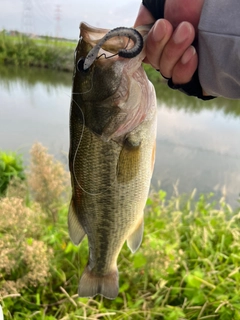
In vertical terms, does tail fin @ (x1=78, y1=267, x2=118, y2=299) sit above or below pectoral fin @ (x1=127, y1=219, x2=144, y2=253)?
below

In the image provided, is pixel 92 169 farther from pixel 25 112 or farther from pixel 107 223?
pixel 25 112

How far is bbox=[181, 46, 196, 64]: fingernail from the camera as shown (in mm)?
1173

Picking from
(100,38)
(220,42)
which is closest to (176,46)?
(220,42)

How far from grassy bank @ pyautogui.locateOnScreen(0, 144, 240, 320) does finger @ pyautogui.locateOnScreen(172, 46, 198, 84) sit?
1.57 meters

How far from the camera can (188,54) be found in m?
1.18

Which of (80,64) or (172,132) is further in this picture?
(172,132)

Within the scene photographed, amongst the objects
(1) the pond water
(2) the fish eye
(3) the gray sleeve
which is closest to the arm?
(3) the gray sleeve

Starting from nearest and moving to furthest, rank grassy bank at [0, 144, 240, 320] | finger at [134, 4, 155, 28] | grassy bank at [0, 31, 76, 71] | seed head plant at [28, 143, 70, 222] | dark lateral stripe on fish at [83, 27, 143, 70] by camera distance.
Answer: dark lateral stripe on fish at [83, 27, 143, 70], finger at [134, 4, 155, 28], grassy bank at [0, 144, 240, 320], seed head plant at [28, 143, 70, 222], grassy bank at [0, 31, 76, 71]

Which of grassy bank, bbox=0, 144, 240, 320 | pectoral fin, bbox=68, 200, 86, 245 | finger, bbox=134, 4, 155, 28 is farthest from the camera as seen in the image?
grassy bank, bbox=0, 144, 240, 320

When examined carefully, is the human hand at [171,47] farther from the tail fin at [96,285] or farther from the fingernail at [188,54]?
the tail fin at [96,285]

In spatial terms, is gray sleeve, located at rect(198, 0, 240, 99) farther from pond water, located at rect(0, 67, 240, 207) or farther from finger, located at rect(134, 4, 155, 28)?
pond water, located at rect(0, 67, 240, 207)

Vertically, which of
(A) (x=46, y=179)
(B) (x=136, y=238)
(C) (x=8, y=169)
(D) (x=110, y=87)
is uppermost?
(D) (x=110, y=87)

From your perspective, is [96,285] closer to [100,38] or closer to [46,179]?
[100,38]

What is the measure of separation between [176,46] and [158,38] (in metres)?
0.08
